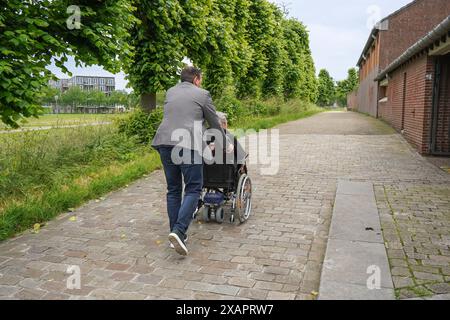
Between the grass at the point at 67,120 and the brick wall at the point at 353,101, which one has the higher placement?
the brick wall at the point at 353,101

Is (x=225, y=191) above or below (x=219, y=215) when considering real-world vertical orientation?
above

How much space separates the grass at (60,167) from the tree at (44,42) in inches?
47.5

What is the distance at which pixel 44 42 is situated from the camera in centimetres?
595

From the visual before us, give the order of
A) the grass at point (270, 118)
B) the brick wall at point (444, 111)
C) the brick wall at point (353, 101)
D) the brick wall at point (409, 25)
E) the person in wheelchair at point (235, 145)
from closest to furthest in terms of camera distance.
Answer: the person in wheelchair at point (235, 145) → the brick wall at point (444, 111) → the grass at point (270, 118) → the brick wall at point (409, 25) → the brick wall at point (353, 101)

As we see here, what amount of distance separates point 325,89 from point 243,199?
8845 cm

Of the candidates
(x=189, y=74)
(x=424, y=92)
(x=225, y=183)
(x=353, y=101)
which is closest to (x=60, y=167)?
(x=225, y=183)

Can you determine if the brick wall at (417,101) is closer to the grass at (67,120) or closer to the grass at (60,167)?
the grass at (60,167)

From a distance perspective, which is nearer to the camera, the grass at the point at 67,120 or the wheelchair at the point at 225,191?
the wheelchair at the point at 225,191

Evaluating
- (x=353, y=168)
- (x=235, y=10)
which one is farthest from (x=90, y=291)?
(x=235, y=10)

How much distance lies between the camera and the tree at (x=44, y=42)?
5.14 meters

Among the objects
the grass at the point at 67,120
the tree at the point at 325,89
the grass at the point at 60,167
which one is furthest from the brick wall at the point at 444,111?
the tree at the point at 325,89

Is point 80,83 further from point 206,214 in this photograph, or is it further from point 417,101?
point 206,214

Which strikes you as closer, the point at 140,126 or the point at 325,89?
the point at 140,126

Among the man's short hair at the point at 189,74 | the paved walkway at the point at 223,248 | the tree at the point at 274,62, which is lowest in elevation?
the paved walkway at the point at 223,248
